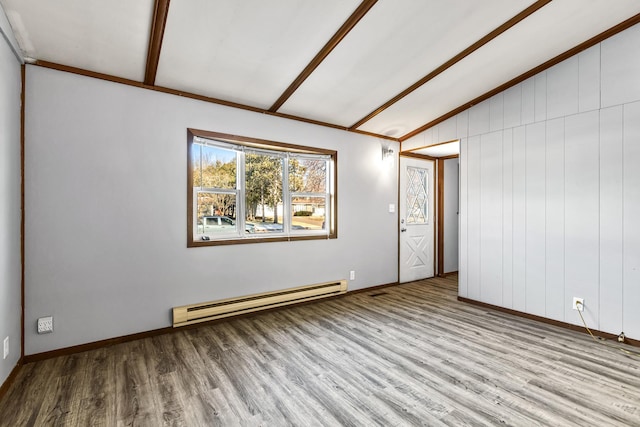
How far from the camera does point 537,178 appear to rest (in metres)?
3.53

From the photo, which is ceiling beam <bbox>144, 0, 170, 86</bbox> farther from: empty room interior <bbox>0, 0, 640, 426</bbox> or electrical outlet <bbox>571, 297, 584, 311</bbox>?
electrical outlet <bbox>571, 297, 584, 311</bbox>

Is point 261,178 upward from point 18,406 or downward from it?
upward

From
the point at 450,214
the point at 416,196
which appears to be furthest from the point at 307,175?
the point at 450,214

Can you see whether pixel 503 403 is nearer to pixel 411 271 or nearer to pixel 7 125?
pixel 411 271

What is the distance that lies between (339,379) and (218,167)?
2.56 m

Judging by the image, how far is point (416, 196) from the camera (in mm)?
5516

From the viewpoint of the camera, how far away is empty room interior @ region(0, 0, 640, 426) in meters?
2.14

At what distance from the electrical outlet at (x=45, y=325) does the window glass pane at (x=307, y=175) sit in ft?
9.05

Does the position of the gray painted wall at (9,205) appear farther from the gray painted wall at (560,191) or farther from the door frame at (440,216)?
the door frame at (440,216)

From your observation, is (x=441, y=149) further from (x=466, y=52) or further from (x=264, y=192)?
(x=264, y=192)

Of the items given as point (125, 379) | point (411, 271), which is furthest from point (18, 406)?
point (411, 271)

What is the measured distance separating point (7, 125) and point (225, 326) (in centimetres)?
251

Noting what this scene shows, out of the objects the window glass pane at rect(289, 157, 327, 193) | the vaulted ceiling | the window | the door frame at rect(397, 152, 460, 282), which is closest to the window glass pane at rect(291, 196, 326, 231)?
the window

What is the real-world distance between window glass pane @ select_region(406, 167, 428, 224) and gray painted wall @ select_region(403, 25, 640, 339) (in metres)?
1.16
